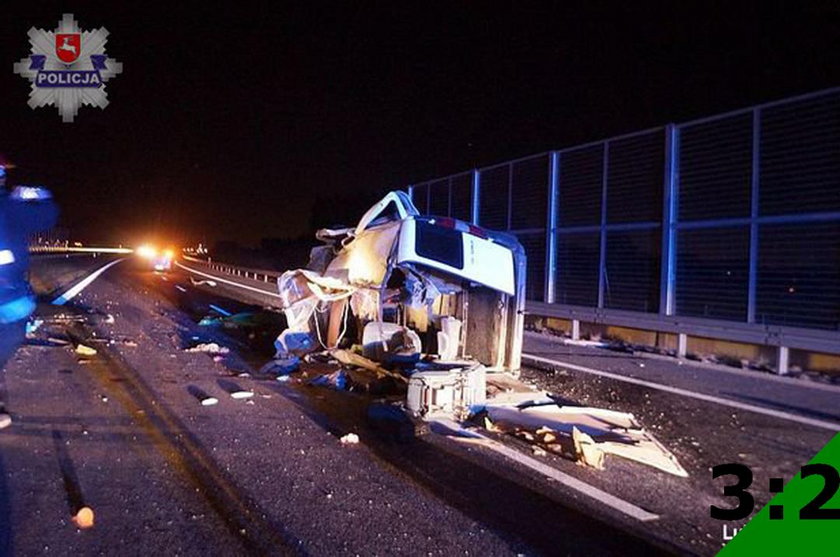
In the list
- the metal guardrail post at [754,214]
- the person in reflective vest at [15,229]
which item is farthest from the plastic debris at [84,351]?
the metal guardrail post at [754,214]

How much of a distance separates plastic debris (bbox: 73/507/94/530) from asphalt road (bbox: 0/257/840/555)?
51 mm

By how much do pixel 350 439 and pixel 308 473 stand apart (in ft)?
2.94

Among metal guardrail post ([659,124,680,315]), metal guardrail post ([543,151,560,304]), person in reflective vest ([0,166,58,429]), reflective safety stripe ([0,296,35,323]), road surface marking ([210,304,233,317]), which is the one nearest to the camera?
person in reflective vest ([0,166,58,429])

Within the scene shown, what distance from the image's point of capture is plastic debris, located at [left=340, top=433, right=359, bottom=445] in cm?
561

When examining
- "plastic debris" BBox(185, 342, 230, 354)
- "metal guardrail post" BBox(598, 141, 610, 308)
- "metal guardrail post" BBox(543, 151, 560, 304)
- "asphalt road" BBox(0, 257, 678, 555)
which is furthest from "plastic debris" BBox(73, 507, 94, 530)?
"metal guardrail post" BBox(543, 151, 560, 304)

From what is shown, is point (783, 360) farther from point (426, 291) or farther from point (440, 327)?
point (426, 291)

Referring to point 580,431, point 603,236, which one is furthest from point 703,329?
A: point 580,431

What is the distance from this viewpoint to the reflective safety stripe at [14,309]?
6.30m

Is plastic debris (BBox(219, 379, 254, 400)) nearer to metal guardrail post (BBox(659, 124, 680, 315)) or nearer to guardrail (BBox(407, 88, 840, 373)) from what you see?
guardrail (BBox(407, 88, 840, 373))

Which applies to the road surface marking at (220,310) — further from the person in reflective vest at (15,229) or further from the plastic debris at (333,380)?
the person in reflective vest at (15,229)

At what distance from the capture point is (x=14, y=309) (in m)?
6.50

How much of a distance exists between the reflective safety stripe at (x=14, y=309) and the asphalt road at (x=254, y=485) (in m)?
0.91

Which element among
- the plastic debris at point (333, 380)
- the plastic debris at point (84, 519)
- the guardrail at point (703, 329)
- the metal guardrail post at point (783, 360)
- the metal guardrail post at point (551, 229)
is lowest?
the plastic debris at point (84, 519)

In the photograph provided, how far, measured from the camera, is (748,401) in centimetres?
823
